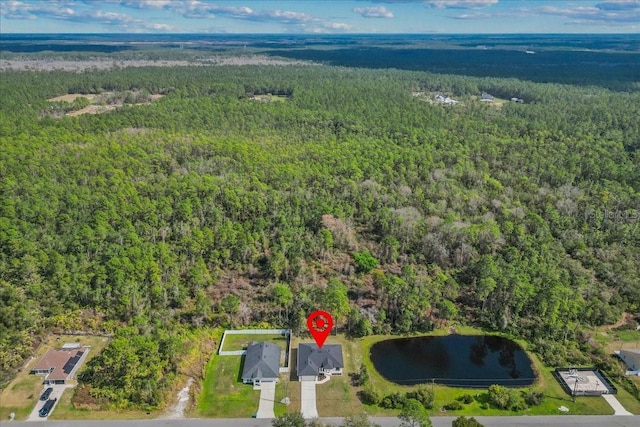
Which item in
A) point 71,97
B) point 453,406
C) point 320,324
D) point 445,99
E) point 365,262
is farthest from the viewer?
point 71,97

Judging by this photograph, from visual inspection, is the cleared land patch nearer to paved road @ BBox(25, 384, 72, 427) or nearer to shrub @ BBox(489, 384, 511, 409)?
paved road @ BBox(25, 384, 72, 427)

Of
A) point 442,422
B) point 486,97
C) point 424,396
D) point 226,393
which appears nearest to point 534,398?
point 442,422

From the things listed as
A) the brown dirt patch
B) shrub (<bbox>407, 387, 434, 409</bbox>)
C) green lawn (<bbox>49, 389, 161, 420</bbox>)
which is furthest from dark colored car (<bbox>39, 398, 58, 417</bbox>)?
the brown dirt patch

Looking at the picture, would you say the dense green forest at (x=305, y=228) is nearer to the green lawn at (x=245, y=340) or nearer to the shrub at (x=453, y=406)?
the green lawn at (x=245, y=340)

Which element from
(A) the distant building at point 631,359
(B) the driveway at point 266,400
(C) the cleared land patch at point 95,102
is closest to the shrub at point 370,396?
(B) the driveway at point 266,400

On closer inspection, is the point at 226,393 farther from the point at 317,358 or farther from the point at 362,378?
the point at 362,378

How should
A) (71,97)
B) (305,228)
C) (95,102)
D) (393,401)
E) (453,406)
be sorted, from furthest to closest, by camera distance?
(71,97) < (95,102) < (305,228) < (393,401) < (453,406)

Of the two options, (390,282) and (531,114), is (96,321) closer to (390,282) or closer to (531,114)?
(390,282)
